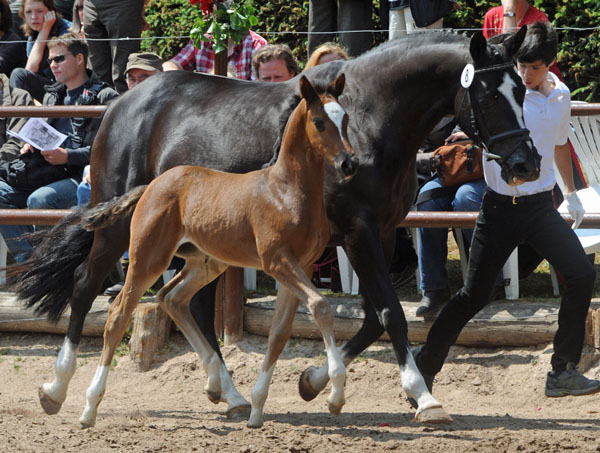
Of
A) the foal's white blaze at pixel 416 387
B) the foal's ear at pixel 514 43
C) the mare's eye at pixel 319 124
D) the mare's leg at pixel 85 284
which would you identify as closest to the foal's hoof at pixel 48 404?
the mare's leg at pixel 85 284

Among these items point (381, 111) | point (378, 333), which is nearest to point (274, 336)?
point (378, 333)

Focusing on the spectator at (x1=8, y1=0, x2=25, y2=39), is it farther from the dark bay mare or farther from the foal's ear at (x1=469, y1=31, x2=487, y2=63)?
the foal's ear at (x1=469, y1=31, x2=487, y2=63)

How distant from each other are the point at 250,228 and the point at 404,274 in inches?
103

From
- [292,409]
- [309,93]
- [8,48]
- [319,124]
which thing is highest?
[309,93]

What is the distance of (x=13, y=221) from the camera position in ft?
22.1

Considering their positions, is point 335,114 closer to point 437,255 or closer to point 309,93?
point 309,93

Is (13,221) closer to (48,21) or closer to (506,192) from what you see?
(48,21)

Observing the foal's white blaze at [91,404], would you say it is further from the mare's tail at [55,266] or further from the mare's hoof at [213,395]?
the mare's tail at [55,266]

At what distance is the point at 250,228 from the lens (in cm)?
484

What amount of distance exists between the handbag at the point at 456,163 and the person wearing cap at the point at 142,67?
91.4 inches

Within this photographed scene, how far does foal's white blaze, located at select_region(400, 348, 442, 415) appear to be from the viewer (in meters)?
4.72

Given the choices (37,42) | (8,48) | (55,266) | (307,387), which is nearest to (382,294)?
(307,387)

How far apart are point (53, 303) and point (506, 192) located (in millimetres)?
2922

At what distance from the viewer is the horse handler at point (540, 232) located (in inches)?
Result: 201
